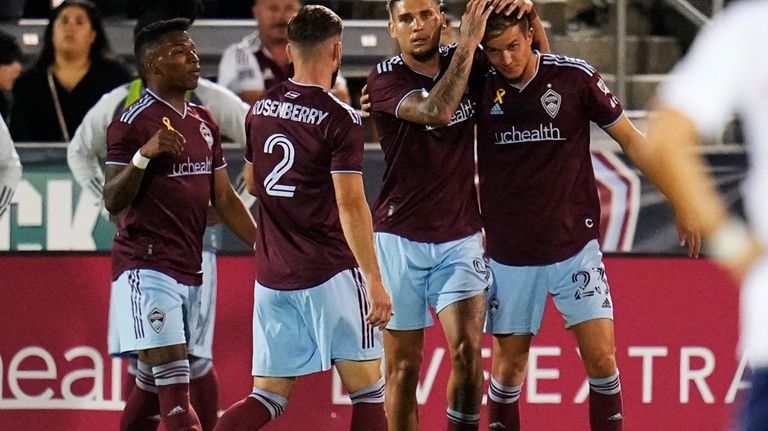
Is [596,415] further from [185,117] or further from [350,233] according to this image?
[185,117]

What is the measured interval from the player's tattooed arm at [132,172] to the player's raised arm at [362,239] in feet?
2.73

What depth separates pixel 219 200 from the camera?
6.27m

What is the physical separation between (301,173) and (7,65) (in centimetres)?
325

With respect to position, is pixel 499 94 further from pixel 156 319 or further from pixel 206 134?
pixel 156 319

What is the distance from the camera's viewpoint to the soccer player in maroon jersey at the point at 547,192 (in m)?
5.98

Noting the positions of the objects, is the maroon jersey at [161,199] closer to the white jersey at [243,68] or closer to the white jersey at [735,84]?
the white jersey at [243,68]

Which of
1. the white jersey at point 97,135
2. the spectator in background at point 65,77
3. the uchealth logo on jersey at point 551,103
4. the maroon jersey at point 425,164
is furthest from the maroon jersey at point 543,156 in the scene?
the spectator in background at point 65,77

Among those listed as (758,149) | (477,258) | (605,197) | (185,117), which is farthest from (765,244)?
(605,197)

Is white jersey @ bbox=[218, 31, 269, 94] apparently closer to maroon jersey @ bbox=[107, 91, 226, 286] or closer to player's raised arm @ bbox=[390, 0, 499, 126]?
maroon jersey @ bbox=[107, 91, 226, 286]

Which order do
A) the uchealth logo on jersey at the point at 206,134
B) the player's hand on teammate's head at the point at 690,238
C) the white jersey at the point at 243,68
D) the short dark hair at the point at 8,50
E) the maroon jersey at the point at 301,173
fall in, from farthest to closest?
1. the short dark hair at the point at 8,50
2. the white jersey at the point at 243,68
3. the uchealth logo on jersey at the point at 206,134
4. the player's hand on teammate's head at the point at 690,238
5. the maroon jersey at the point at 301,173

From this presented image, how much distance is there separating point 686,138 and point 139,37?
11.7 ft

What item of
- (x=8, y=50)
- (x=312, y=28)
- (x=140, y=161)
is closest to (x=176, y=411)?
(x=140, y=161)

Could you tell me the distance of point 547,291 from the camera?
612cm

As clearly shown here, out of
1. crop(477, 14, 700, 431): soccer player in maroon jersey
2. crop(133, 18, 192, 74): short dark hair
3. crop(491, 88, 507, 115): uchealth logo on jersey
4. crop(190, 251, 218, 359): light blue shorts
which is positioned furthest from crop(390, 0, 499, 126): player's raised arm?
crop(190, 251, 218, 359): light blue shorts
